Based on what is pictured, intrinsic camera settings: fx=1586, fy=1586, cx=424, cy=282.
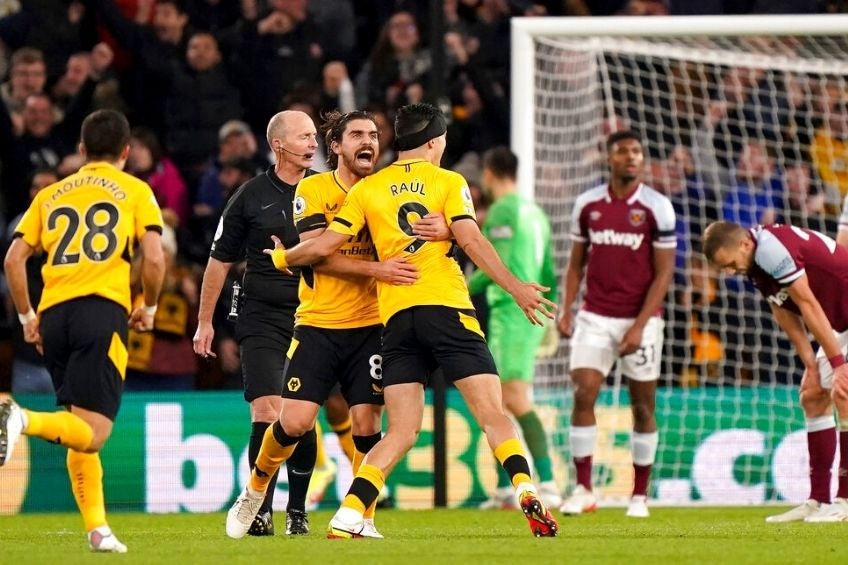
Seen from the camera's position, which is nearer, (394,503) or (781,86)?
(394,503)

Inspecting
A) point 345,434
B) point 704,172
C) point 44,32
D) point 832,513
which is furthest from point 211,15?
point 832,513

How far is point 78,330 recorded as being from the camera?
722cm

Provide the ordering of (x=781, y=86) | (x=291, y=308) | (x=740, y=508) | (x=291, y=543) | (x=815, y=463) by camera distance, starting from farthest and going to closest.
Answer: (x=781, y=86), (x=740, y=508), (x=815, y=463), (x=291, y=308), (x=291, y=543)

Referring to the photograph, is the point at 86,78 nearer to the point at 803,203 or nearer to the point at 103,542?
the point at 803,203

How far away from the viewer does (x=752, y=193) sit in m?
13.3

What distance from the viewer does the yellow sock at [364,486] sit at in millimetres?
7484

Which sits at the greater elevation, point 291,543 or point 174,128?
point 174,128

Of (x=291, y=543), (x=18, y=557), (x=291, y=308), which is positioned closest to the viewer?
(x=18, y=557)

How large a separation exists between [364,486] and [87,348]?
1.44m

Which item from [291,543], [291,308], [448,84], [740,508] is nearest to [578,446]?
[740,508]

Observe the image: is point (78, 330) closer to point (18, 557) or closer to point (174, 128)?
point (18, 557)

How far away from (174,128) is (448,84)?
8.51 feet

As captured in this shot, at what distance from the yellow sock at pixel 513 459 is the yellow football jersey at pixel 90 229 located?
1.90 m

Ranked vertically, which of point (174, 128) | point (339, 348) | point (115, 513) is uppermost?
point (174, 128)
